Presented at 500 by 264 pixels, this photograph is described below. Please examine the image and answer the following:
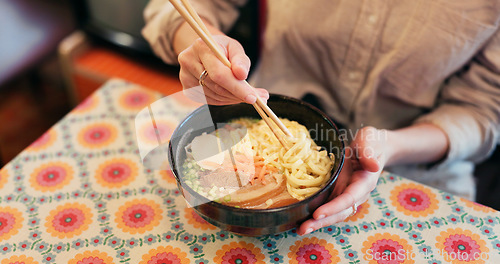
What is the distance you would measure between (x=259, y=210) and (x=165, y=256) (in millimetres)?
272

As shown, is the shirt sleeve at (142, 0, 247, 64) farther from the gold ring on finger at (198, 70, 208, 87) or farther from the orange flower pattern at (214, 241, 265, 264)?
the orange flower pattern at (214, 241, 265, 264)

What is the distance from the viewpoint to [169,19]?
139cm

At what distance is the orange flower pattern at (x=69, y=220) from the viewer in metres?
1.01

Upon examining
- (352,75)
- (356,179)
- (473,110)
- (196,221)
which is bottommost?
(473,110)

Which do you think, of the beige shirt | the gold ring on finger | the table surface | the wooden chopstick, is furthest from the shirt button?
the gold ring on finger

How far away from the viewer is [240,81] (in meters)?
0.93

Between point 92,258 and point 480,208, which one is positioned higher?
point 92,258

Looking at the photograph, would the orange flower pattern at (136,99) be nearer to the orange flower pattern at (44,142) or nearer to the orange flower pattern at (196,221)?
the orange flower pattern at (44,142)

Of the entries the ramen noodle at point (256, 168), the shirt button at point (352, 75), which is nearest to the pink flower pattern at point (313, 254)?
the ramen noodle at point (256, 168)

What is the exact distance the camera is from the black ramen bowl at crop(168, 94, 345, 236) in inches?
33.9

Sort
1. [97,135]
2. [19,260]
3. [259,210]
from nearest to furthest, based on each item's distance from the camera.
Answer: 1. [259,210]
2. [19,260]
3. [97,135]

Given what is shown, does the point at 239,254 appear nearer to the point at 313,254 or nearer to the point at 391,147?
the point at 313,254

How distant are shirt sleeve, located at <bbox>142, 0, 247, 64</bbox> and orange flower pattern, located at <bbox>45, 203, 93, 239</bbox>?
555 mm

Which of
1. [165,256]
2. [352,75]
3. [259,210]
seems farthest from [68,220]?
[352,75]
